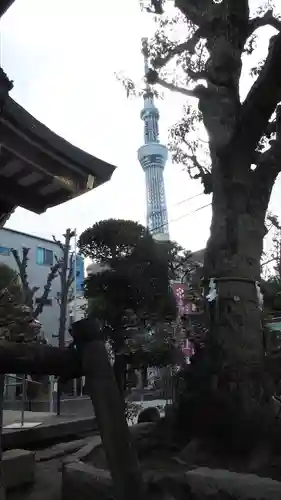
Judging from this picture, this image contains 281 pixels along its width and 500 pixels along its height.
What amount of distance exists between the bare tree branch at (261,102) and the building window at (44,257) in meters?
29.1

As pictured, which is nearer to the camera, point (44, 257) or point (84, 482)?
point (84, 482)

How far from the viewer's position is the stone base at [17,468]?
19.6ft

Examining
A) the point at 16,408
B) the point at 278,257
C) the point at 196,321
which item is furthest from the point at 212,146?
the point at 278,257

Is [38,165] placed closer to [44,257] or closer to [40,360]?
[40,360]

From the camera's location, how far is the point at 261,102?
6324mm

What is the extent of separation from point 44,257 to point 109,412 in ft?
111

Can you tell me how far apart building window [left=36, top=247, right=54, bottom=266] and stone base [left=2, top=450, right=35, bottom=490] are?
2853 centimetres

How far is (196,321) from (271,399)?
4512 mm

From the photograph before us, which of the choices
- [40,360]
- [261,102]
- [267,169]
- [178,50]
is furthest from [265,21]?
[40,360]

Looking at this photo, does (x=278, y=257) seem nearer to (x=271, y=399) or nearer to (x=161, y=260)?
(x=161, y=260)

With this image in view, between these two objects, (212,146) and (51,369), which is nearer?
(51,369)

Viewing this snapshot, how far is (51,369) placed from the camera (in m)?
2.17

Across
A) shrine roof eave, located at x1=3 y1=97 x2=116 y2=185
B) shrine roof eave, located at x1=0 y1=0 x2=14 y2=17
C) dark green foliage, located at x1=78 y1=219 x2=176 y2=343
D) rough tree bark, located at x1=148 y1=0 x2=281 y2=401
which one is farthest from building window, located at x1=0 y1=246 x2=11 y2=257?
shrine roof eave, located at x1=0 y1=0 x2=14 y2=17

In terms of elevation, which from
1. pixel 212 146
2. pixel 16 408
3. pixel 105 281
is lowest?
pixel 16 408
